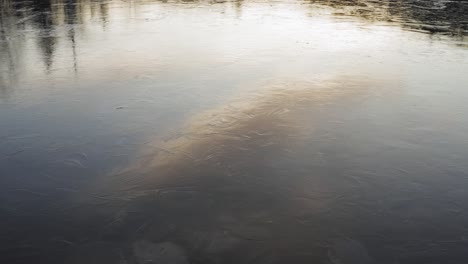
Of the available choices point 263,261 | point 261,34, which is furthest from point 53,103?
point 261,34

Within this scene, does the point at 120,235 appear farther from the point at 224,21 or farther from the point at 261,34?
→ the point at 224,21

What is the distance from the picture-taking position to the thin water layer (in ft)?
16.3

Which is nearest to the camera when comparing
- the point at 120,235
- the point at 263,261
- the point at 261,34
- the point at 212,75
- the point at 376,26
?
the point at 263,261

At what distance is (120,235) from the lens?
16.5 ft

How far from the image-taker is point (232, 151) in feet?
23.2

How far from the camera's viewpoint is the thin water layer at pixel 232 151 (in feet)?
16.3

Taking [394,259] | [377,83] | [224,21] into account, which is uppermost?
[224,21]

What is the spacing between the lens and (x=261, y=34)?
16766mm

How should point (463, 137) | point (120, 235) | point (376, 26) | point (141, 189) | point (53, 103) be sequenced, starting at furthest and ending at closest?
point (376, 26) → point (53, 103) → point (463, 137) → point (141, 189) → point (120, 235)

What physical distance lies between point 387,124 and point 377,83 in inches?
104

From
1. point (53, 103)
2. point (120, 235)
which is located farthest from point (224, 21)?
point (120, 235)

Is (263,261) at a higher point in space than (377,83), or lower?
lower

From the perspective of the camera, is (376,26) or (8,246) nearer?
(8,246)

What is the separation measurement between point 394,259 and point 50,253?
375 cm
